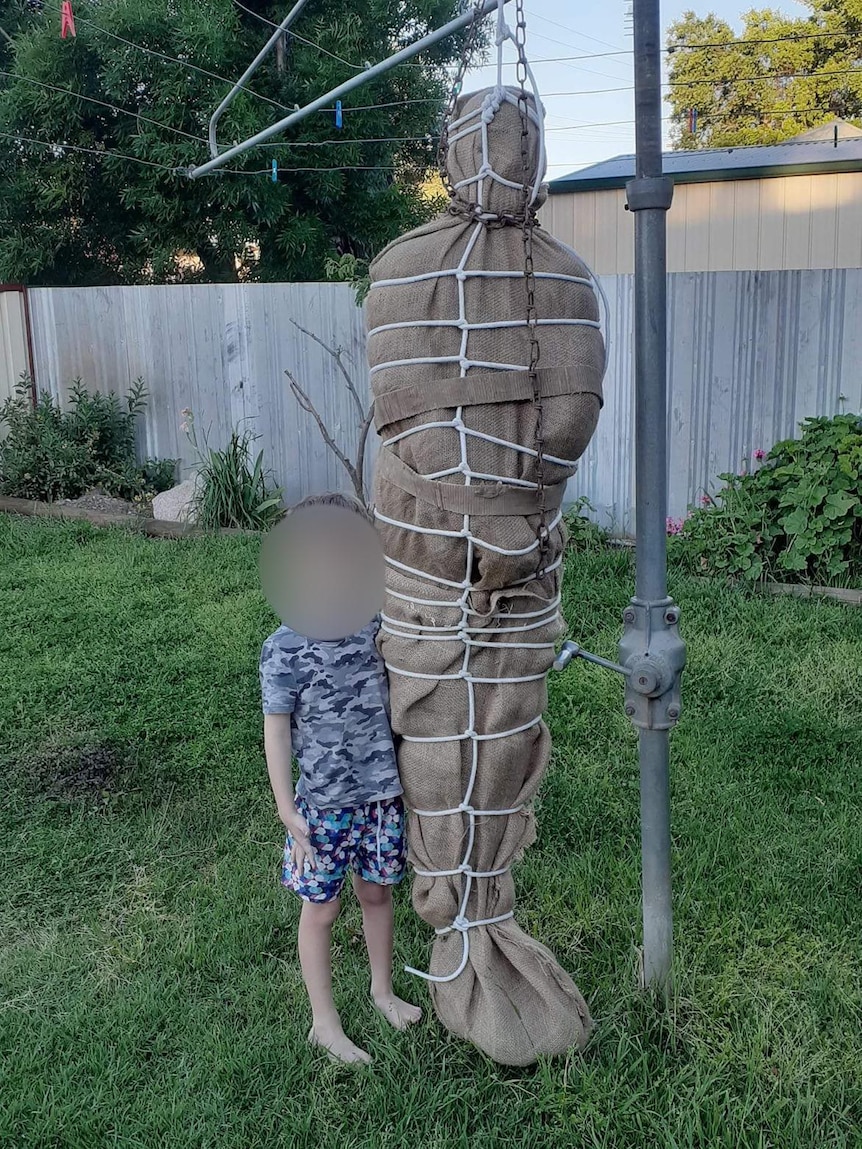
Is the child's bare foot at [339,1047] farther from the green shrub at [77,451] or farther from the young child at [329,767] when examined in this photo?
the green shrub at [77,451]

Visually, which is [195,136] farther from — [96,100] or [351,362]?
[351,362]

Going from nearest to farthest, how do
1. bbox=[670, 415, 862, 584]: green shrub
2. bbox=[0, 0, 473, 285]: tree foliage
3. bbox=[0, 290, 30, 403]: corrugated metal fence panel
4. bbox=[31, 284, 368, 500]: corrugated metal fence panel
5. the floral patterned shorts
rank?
the floral patterned shorts, bbox=[670, 415, 862, 584]: green shrub, bbox=[31, 284, 368, 500]: corrugated metal fence panel, bbox=[0, 290, 30, 403]: corrugated metal fence panel, bbox=[0, 0, 473, 285]: tree foliage

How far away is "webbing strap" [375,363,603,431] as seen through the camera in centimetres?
222

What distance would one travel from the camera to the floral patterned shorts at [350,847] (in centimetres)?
244

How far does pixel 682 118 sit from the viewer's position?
3053 cm

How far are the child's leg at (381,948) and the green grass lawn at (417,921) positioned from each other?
66 mm

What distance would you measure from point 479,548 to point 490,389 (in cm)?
32

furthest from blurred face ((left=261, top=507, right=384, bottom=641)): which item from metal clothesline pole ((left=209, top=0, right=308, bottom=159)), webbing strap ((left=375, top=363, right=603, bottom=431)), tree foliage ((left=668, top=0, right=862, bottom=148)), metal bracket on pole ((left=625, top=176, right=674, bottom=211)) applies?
tree foliage ((left=668, top=0, right=862, bottom=148))

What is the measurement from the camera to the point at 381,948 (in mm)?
2627

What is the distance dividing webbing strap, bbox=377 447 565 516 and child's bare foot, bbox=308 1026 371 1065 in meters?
1.23

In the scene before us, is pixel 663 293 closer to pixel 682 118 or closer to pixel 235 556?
pixel 235 556

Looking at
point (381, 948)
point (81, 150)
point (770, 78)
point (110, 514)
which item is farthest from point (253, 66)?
point (770, 78)

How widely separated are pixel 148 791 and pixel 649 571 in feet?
7.35

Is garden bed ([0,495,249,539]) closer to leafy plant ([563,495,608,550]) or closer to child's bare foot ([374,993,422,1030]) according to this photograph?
leafy plant ([563,495,608,550])
